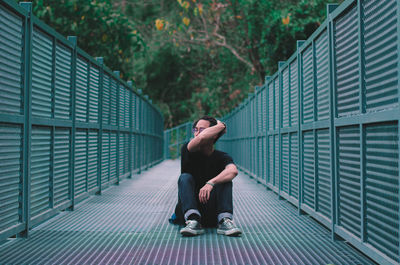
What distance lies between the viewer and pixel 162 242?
13.2 ft

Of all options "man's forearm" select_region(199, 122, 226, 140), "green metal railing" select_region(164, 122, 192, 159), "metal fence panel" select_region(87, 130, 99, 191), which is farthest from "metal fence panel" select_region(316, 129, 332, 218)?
"green metal railing" select_region(164, 122, 192, 159)

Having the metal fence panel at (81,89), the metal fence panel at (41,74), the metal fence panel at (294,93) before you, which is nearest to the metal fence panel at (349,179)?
the metal fence panel at (294,93)

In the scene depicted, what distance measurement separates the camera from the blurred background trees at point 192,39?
13125mm

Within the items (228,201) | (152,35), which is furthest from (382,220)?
(152,35)

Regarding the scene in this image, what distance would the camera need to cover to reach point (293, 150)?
21.0 feet

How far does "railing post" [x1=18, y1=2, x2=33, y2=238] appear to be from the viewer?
13.8 ft

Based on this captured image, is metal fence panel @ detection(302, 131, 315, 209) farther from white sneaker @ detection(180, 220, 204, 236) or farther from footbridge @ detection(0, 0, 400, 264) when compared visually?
white sneaker @ detection(180, 220, 204, 236)

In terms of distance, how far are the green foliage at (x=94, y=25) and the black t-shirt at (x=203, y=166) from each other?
8.36 metres

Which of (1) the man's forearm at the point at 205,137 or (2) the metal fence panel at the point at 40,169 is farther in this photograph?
(2) the metal fence panel at the point at 40,169

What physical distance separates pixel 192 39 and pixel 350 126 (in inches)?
718

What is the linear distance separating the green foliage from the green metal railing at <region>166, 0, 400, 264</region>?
7.78 meters

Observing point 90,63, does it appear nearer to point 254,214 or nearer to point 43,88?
point 43,88

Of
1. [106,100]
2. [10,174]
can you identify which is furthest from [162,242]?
[106,100]

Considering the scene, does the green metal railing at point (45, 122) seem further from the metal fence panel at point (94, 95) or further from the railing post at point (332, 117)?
the railing post at point (332, 117)
